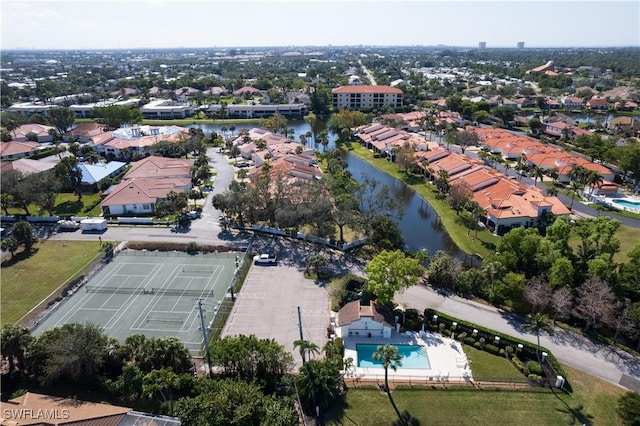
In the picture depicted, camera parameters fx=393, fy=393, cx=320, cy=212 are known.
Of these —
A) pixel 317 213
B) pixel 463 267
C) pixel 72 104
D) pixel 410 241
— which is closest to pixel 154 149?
pixel 317 213

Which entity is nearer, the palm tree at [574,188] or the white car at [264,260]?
the white car at [264,260]

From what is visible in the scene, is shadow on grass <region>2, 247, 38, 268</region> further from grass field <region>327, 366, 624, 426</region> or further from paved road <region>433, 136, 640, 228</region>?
paved road <region>433, 136, 640, 228</region>

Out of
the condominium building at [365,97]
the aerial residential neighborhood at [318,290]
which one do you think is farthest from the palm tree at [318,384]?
the condominium building at [365,97]

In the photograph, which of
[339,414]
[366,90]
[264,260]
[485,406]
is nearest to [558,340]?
[485,406]

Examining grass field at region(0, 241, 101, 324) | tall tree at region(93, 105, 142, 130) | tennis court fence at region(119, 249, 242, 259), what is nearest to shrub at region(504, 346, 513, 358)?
tennis court fence at region(119, 249, 242, 259)

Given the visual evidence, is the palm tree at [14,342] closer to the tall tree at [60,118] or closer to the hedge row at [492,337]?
the hedge row at [492,337]
